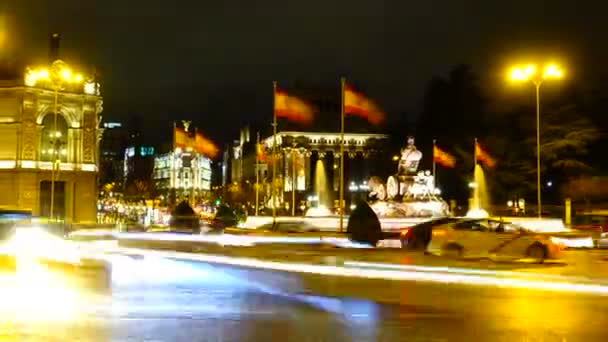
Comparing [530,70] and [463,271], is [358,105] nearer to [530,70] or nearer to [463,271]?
[530,70]

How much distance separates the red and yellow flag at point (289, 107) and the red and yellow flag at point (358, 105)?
3.61 meters

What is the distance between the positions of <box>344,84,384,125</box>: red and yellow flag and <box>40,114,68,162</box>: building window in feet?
181

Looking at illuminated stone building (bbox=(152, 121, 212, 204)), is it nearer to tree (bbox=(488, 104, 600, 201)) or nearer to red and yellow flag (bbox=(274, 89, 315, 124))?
tree (bbox=(488, 104, 600, 201))

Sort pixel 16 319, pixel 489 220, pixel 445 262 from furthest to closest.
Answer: pixel 489 220 → pixel 445 262 → pixel 16 319

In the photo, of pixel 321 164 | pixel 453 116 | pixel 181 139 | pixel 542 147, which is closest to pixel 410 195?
pixel 181 139

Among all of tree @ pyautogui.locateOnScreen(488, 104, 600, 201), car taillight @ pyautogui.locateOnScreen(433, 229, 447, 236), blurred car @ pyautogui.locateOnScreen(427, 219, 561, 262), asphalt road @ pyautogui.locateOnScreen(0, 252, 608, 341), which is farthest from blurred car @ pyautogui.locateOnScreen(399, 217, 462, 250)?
tree @ pyautogui.locateOnScreen(488, 104, 600, 201)

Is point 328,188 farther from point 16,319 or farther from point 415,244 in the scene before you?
point 16,319

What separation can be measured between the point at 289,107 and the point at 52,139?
53.9 meters

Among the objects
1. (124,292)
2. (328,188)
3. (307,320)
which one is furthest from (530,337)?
(328,188)

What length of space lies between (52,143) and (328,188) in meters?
59.2

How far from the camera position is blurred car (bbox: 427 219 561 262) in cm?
2589

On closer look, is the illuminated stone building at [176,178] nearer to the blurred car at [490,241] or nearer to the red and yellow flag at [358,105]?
the red and yellow flag at [358,105]

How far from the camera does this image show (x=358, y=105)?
42781 mm

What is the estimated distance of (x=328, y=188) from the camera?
14112 centimetres
